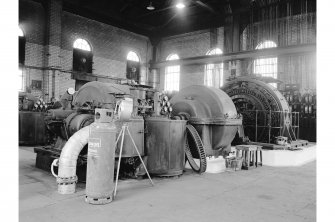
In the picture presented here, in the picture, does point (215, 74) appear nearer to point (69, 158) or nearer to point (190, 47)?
point (190, 47)

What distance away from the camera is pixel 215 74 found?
1631cm

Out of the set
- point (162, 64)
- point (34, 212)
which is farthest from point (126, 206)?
point (162, 64)

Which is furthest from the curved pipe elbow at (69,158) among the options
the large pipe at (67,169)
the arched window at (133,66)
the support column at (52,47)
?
the arched window at (133,66)

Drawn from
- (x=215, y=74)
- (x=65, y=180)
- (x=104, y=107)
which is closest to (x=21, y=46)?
(x=104, y=107)

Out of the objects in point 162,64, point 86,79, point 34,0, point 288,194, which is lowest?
point 288,194

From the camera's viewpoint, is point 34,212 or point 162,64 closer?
point 34,212

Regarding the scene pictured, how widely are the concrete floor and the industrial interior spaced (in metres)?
0.03

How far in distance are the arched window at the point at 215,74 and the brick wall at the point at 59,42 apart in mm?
5202

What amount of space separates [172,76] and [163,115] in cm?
1330

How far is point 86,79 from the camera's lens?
15297 millimetres

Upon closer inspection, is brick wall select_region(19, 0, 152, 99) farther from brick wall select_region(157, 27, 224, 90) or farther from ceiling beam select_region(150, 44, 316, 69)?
ceiling beam select_region(150, 44, 316, 69)

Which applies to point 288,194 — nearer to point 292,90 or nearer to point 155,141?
point 155,141
